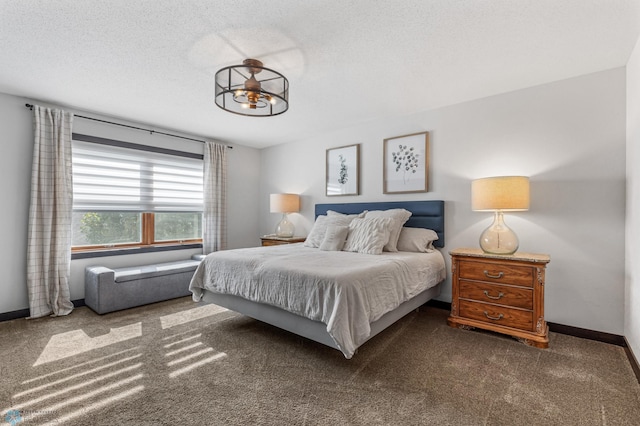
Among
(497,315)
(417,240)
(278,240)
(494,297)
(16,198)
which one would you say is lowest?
(497,315)

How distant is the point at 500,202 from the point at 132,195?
4.45m

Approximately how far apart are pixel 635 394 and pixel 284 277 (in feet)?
7.72

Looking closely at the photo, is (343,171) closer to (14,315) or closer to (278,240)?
(278,240)

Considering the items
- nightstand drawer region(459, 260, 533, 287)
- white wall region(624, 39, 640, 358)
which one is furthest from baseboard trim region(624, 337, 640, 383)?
nightstand drawer region(459, 260, 533, 287)

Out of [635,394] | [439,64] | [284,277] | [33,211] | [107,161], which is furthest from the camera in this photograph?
[107,161]

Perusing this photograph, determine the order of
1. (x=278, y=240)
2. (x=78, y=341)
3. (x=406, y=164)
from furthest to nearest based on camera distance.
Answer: (x=278, y=240)
(x=406, y=164)
(x=78, y=341)

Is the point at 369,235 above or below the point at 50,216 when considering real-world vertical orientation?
below

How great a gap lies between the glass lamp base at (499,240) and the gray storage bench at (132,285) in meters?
3.61

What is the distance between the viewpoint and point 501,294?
2.67 meters

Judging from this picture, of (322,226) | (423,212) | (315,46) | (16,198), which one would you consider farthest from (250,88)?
(16,198)

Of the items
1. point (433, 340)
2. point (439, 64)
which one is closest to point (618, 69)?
point (439, 64)

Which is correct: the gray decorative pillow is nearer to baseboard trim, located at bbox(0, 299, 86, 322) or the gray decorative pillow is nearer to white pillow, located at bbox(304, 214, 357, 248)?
white pillow, located at bbox(304, 214, 357, 248)

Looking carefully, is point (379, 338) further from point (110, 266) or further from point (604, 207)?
point (110, 266)

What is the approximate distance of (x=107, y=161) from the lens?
3.87 meters
